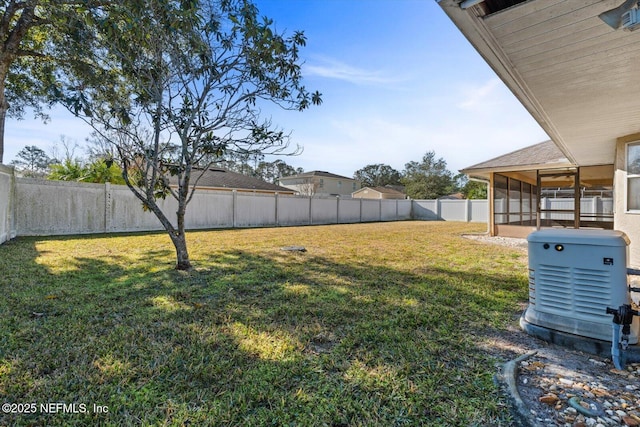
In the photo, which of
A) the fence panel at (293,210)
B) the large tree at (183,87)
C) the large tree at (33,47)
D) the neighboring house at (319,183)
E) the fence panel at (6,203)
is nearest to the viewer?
the large tree at (183,87)

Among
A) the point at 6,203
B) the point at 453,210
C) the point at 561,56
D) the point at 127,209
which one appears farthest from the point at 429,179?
the point at 6,203

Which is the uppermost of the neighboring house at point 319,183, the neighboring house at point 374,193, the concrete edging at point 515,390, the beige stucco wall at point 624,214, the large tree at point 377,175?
the large tree at point 377,175

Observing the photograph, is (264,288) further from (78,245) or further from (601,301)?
(78,245)

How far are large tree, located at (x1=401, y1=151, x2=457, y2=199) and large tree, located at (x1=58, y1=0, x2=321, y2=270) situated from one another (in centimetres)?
3445

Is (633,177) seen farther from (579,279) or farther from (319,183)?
(319,183)

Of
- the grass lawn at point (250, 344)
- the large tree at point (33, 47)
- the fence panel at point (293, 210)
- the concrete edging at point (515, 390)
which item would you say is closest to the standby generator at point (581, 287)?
the concrete edging at point (515, 390)

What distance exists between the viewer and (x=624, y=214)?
5.69 m

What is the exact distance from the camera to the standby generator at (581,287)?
2.22 m

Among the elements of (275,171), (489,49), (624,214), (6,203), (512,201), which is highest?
(275,171)

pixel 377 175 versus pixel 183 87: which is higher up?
pixel 377 175

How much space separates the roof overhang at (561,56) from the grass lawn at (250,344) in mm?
2464

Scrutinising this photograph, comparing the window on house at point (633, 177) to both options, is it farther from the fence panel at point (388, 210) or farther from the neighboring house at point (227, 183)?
the neighboring house at point (227, 183)

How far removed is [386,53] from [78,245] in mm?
8749

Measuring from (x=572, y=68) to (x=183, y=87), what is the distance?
17.5ft
